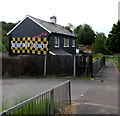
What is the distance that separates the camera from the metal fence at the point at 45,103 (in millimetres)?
3541

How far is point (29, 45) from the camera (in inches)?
814

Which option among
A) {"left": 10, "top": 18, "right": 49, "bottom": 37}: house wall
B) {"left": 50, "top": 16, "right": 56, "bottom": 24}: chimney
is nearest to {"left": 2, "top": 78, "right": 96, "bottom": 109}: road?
{"left": 10, "top": 18, "right": 49, "bottom": 37}: house wall

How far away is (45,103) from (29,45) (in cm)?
1657

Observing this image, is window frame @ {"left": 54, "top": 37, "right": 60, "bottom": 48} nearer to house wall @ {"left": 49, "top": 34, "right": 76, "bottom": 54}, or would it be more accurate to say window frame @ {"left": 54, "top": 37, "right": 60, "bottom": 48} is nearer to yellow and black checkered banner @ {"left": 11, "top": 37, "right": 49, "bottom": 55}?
house wall @ {"left": 49, "top": 34, "right": 76, "bottom": 54}

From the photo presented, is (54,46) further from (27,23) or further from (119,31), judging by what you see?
(119,31)

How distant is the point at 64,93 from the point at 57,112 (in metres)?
0.91

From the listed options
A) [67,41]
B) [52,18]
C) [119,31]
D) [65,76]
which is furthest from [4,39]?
[65,76]

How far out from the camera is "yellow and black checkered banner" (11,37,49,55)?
2012 cm

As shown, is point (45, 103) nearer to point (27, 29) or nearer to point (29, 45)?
point (29, 45)

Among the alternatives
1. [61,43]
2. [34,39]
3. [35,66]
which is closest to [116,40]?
[61,43]

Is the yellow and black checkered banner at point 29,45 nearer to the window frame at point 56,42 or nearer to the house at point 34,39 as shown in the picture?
the house at point 34,39

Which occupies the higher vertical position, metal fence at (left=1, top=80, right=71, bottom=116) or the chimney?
the chimney

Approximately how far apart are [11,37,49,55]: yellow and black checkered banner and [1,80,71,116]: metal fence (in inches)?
546

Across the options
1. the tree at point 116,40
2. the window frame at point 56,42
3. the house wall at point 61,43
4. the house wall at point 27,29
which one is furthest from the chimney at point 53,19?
the tree at point 116,40
